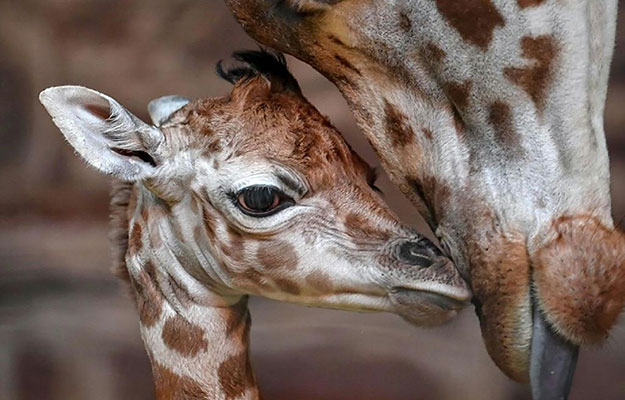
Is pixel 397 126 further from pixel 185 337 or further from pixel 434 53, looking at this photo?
pixel 185 337

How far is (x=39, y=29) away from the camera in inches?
121

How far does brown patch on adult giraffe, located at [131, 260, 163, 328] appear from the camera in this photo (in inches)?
67.0

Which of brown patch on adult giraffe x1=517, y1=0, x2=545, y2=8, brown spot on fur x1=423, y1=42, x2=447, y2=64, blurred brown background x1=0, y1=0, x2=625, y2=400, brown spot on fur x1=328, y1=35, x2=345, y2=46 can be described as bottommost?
blurred brown background x1=0, y1=0, x2=625, y2=400

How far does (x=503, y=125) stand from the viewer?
1389 mm

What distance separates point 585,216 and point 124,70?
6.56 ft

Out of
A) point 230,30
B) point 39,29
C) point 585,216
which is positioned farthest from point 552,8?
point 39,29

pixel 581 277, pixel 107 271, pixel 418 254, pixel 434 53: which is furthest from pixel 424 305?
pixel 107 271

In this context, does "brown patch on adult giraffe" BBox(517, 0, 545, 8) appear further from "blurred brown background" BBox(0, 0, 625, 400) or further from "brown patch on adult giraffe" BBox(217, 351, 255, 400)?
"blurred brown background" BBox(0, 0, 625, 400)

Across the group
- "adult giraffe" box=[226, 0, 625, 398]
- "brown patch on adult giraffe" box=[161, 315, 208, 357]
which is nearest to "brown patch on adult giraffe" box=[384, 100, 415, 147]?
"adult giraffe" box=[226, 0, 625, 398]

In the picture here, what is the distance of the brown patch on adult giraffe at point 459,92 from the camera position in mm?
1407

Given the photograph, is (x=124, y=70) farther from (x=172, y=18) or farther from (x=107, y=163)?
(x=107, y=163)

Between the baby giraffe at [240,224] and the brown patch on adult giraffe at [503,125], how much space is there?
201 mm

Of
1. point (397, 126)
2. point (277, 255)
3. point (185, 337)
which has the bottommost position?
point (185, 337)

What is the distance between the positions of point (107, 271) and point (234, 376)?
1.55m
